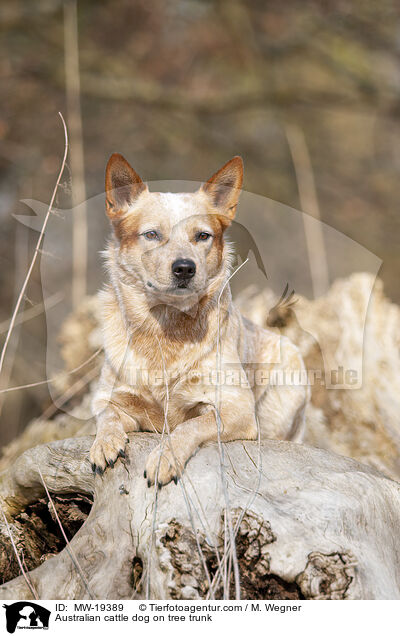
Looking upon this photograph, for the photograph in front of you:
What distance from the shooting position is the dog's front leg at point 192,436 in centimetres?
189

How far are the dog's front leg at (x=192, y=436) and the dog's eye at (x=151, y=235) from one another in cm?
71

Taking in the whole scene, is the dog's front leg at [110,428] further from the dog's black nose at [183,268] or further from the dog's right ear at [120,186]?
the dog's right ear at [120,186]

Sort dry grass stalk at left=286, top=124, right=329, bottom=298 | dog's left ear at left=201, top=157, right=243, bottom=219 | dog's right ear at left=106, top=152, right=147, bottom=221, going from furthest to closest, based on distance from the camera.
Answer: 1. dry grass stalk at left=286, top=124, right=329, bottom=298
2. dog's left ear at left=201, top=157, right=243, bottom=219
3. dog's right ear at left=106, top=152, right=147, bottom=221

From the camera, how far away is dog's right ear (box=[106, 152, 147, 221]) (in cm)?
215

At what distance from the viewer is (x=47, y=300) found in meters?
3.66

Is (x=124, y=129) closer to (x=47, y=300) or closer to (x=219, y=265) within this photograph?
(x=47, y=300)

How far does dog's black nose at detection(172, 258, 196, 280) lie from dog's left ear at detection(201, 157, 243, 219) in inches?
15.0

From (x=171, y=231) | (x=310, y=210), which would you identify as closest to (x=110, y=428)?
(x=171, y=231)

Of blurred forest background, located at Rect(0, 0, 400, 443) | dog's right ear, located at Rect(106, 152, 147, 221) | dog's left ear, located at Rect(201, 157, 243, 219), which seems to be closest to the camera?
dog's right ear, located at Rect(106, 152, 147, 221)

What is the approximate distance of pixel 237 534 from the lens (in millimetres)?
1726

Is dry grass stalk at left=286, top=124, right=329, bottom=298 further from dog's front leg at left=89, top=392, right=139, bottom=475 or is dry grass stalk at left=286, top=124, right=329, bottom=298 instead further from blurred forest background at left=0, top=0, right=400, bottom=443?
dog's front leg at left=89, top=392, right=139, bottom=475
